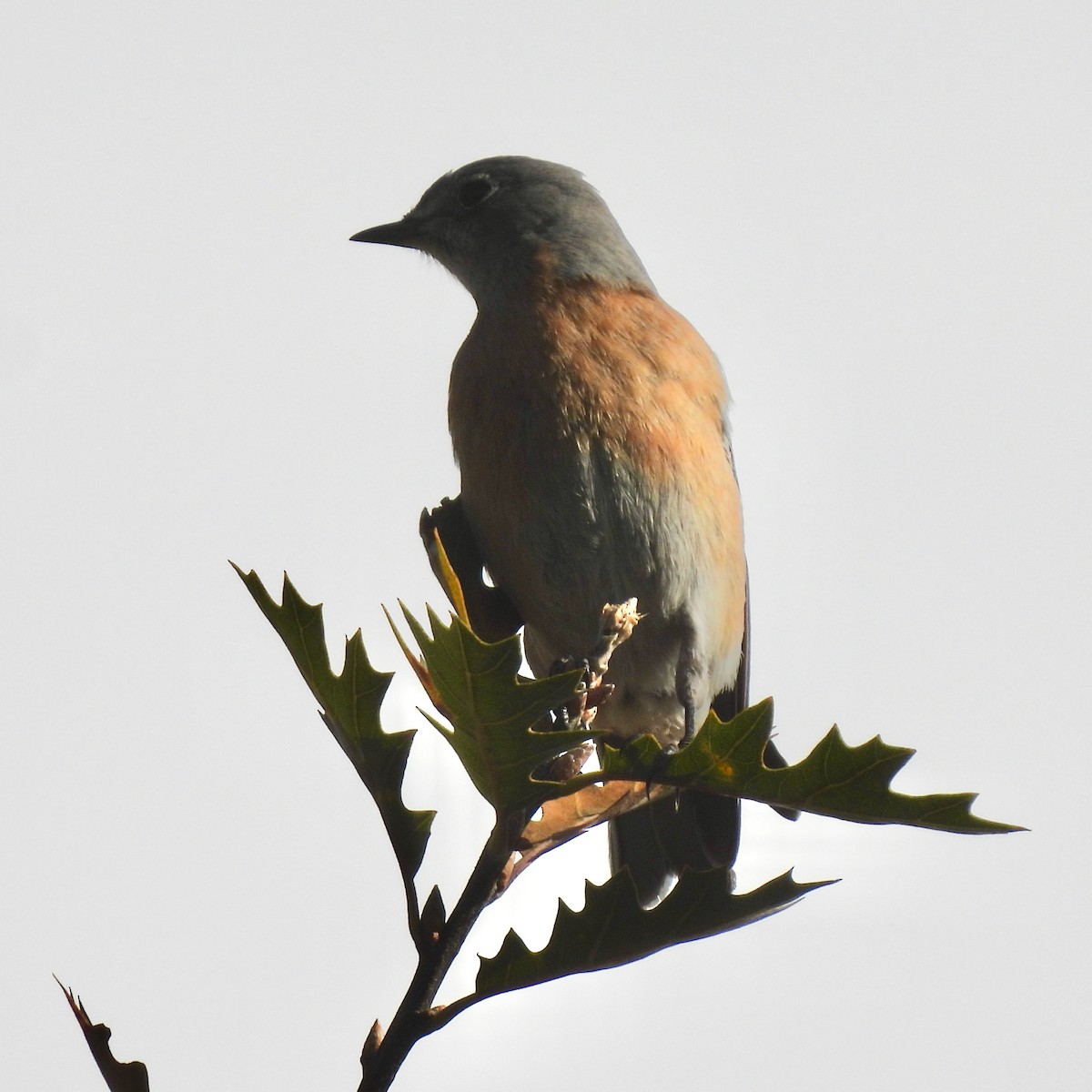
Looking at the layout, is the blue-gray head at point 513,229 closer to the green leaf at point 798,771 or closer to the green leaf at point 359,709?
the green leaf at point 359,709

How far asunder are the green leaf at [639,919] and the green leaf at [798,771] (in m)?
0.16

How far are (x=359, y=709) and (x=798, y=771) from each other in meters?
0.76

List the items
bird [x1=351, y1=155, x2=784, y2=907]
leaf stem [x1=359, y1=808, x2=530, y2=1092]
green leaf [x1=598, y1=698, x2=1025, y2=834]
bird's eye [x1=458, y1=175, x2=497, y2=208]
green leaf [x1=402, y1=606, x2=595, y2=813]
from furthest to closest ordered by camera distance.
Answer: bird's eye [x1=458, y1=175, x2=497, y2=208] < bird [x1=351, y1=155, x2=784, y2=907] < green leaf [x1=598, y1=698, x2=1025, y2=834] < green leaf [x1=402, y1=606, x2=595, y2=813] < leaf stem [x1=359, y1=808, x2=530, y2=1092]

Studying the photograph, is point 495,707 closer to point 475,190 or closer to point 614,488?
point 614,488

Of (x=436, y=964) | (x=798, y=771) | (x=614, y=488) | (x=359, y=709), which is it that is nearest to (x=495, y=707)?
(x=359, y=709)

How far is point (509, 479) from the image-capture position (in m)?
3.70

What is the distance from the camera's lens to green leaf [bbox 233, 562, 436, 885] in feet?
7.22

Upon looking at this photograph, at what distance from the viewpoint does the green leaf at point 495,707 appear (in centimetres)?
206

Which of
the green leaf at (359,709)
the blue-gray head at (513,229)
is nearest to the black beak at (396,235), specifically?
the blue-gray head at (513,229)

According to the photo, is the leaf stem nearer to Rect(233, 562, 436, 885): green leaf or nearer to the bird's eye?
Rect(233, 562, 436, 885): green leaf

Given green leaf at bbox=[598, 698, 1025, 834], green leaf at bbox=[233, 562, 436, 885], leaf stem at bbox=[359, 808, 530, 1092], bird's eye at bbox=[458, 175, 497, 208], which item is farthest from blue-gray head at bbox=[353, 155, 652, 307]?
leaf stem at bbox=[359, 808, 530, 1092]

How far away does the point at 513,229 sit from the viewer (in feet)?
15.6

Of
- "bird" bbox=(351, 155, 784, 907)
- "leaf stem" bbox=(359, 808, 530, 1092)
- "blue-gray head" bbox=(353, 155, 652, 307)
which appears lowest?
"leaf stem" bbox=(359, 808, 530, 1092)

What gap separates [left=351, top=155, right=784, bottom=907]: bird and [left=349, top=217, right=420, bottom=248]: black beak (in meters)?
0.53
